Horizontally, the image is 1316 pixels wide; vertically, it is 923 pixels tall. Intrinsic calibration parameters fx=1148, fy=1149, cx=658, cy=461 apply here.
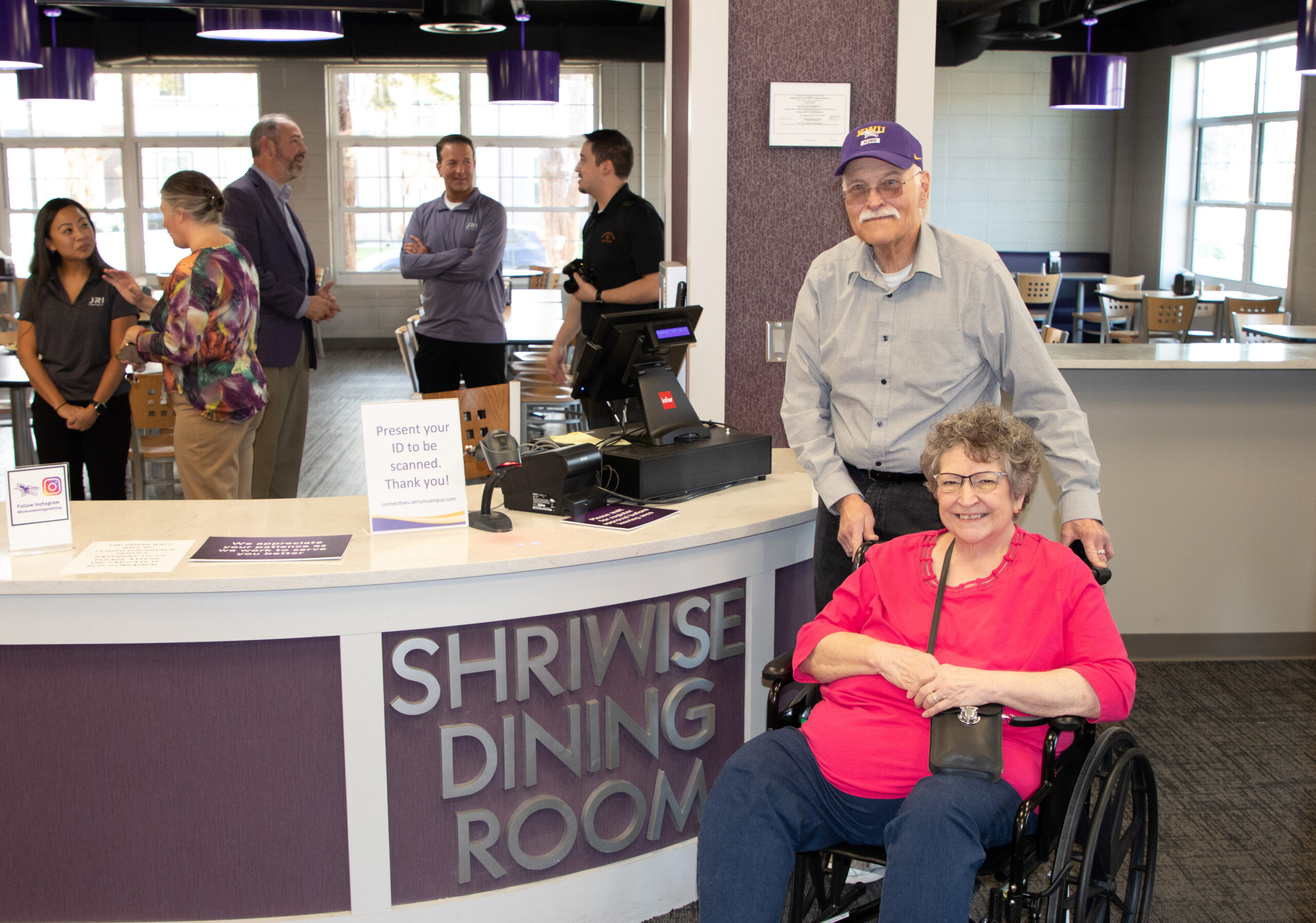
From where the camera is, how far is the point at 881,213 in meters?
2.28

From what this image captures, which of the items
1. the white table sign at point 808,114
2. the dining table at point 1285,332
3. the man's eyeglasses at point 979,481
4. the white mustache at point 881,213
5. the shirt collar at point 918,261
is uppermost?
the white table sign at point 808,114

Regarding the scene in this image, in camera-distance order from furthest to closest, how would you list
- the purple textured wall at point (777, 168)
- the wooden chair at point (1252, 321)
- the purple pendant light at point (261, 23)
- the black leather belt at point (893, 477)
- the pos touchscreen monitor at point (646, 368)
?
the wooden chair at point (1252, 321) < the purple pendant light at point (261, 23) < the purple textured wall at point (777, 168) < the pos touchscreen monitor at point (646, 368) < the black leather belt at point (893, 477)

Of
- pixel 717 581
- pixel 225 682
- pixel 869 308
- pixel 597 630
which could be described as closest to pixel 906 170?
pixel 869 308

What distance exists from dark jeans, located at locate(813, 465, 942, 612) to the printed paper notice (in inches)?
50.9

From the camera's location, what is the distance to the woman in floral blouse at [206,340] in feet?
11.4

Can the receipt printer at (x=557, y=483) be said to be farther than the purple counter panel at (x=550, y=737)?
Yes

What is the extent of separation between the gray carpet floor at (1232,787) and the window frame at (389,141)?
9.92m

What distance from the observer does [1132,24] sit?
40.0 feet

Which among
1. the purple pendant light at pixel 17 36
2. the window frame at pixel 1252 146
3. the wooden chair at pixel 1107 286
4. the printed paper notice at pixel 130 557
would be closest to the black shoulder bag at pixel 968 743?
the printed paper notice at pixel 130 557

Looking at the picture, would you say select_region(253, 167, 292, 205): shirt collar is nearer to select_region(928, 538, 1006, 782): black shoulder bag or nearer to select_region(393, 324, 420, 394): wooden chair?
select_region(393, 324, 420, 394): wooden chair

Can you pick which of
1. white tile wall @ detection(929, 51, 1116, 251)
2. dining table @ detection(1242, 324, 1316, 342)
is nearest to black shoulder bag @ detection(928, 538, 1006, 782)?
dining table @ detection(1242, 324, 1316, 342)

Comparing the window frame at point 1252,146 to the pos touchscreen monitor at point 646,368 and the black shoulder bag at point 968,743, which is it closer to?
the pos touchscreen monitor at point 646,368

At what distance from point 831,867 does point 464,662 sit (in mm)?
799

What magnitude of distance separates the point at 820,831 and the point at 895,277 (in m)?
1.11
